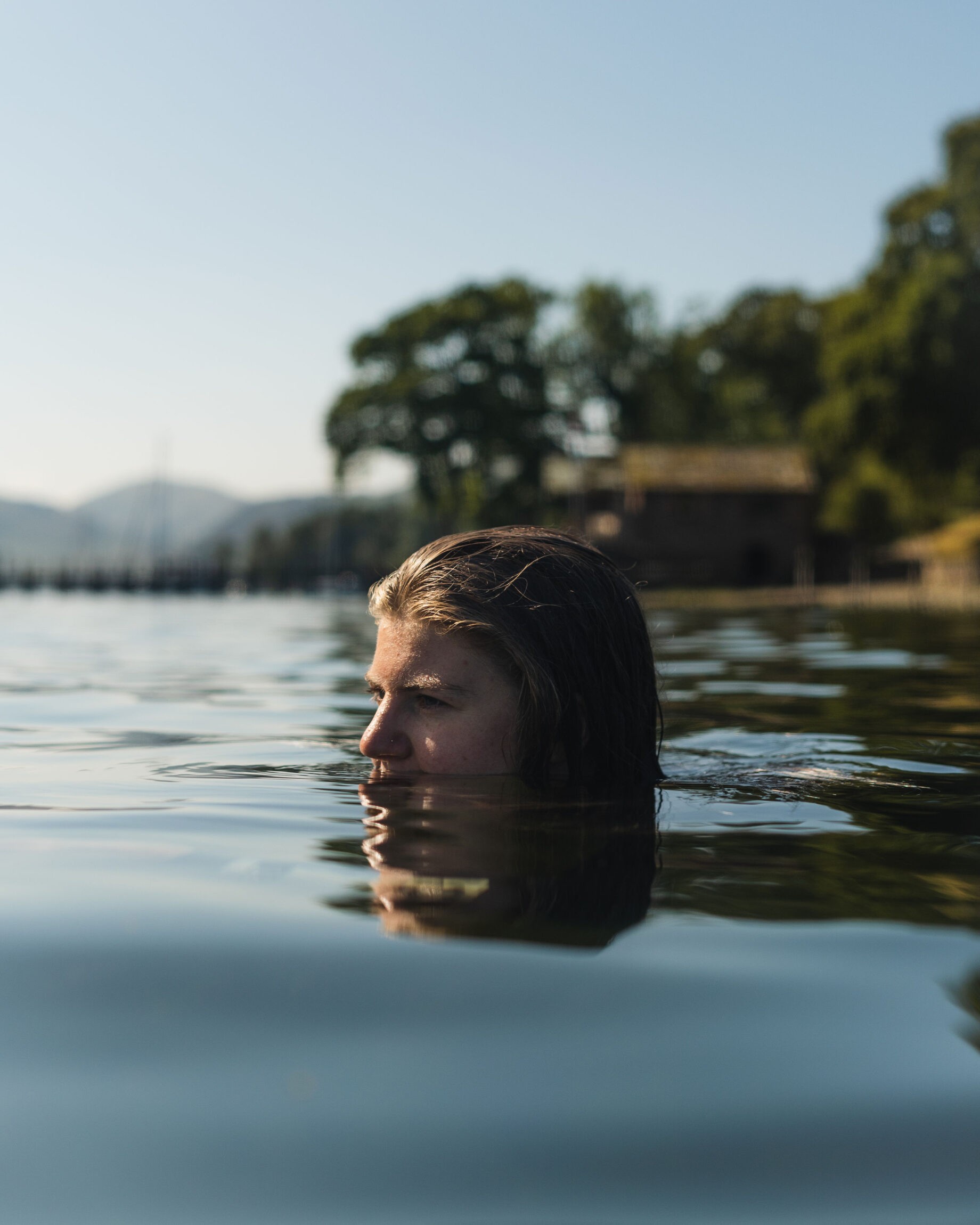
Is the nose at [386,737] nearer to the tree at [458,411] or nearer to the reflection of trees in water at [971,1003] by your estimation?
the reflection of trees in water at [971,1003]

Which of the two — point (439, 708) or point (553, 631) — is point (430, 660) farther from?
point (553, 631)

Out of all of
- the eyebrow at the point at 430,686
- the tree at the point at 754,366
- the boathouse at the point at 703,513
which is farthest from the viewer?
the tree at the point at 754,366

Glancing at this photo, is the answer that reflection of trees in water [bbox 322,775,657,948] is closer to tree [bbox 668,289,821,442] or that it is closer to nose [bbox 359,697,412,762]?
nose [bbox 359,697,412,762]

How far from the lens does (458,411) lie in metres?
54.3

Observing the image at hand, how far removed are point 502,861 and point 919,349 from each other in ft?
99.9

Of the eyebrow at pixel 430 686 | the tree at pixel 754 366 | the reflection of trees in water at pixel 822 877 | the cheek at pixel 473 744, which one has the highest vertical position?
the tree at pixel 754 366

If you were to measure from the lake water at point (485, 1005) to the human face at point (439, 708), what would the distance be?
148 mm

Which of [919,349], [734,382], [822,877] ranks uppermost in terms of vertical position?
[734,382]

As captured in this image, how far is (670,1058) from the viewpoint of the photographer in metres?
1.62

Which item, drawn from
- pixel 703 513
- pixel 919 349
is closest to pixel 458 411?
pixel 703 513

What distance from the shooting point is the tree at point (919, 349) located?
30.3m

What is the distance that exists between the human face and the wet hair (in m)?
0.04

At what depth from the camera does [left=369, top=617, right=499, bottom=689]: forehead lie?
373 centimetres

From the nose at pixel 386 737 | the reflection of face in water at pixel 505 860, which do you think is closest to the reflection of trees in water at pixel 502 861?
the reflection of face in water at pixel 505 860
